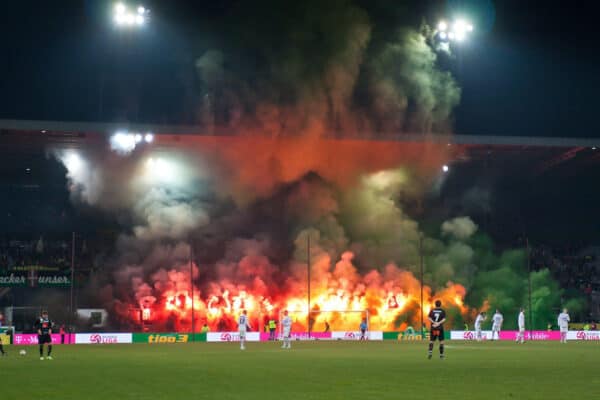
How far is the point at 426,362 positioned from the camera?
30125 millimetres

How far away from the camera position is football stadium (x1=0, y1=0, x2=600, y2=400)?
69000 millimetres

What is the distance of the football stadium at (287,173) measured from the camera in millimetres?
69000

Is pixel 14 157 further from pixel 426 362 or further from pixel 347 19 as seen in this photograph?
pixel 426 362

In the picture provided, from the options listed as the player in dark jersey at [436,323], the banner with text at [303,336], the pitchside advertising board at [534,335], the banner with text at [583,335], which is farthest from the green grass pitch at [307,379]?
the banner with text at [583,335]

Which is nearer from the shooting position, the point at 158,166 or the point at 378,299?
the point at 378,299

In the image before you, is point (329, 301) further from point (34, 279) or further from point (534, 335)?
point (34, 279)

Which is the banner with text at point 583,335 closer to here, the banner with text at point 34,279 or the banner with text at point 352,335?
the banner with text at point 352,335

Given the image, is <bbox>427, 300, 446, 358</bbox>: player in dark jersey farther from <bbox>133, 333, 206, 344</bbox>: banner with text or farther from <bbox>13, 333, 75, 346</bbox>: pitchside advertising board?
<bbox>13, 333, 75, 346</bbox>: pitchside advertising board

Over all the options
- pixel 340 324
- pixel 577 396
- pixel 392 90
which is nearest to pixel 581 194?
pixel 392 90

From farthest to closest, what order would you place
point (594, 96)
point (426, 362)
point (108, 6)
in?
point (594, 96) → point (108, 6) → point (426, 362)

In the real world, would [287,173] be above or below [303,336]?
above

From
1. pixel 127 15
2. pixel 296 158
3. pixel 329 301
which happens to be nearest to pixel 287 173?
pixel 296 158

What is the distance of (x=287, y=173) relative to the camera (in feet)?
255

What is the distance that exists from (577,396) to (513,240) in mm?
67527
